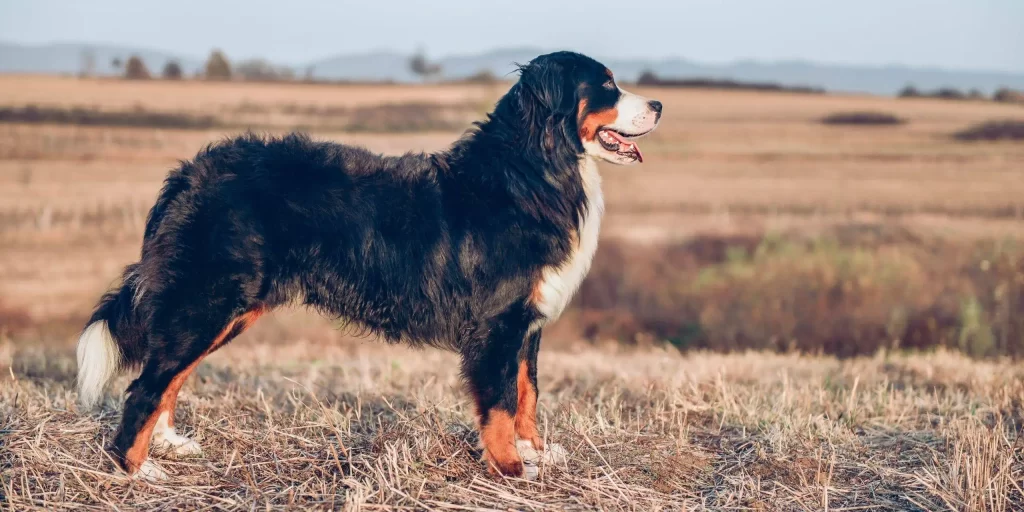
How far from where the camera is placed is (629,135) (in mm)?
4668

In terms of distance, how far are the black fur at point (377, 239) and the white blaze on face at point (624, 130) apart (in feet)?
0.32

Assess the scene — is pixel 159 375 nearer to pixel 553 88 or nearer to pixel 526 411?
pixel 526 411

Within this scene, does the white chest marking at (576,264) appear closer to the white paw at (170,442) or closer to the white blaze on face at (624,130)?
the white blaze on face at (624,130)

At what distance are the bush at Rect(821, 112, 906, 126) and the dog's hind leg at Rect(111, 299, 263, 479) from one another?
22.7 meters

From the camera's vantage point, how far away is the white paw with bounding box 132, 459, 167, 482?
421cm

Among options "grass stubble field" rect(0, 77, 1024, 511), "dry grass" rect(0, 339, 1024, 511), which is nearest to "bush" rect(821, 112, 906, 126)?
"grass stubble field" rect(0, 77, 1024, 511)

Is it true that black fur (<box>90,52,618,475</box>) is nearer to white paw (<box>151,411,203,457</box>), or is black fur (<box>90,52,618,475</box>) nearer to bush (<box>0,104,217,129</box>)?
white paw (<box>151,411,203,457</box>)

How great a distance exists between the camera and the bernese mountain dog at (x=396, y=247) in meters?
4.34

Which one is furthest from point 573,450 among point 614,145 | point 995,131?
point 995,131

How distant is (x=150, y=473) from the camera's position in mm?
4242

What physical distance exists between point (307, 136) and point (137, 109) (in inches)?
671

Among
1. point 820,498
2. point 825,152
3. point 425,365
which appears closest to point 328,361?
point 425,365

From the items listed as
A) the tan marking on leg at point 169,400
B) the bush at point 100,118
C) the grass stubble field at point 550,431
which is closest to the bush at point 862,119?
the grass stubble field at point 550,431

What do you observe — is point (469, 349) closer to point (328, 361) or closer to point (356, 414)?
point (356, 414)
